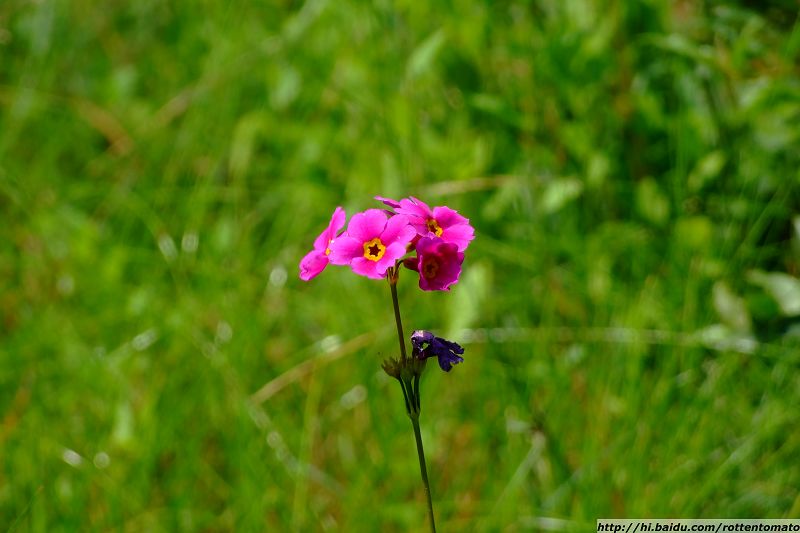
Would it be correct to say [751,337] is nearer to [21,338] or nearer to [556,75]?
[556,75]

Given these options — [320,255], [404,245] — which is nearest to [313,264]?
[320,255]

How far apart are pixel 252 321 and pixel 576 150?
0.86 meters

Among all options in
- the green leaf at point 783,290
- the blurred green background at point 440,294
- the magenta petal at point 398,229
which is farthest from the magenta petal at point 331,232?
the green leaf at point 783,290

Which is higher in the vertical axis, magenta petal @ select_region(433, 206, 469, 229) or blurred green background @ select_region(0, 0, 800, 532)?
blurred green background @ select_region(0, 0, 800, 532)

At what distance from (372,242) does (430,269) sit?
9cm

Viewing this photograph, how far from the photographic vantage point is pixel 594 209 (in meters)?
Result: 2.25

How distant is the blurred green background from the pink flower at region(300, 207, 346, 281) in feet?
1.47

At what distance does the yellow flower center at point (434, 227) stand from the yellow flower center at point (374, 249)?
65 millimetres

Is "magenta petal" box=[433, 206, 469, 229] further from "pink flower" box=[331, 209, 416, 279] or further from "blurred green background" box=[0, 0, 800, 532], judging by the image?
"blurred green background" box=[0, 0, 800, 532]

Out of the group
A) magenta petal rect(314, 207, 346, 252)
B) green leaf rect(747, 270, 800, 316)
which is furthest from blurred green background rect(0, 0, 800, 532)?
magenta petal rect(314, 207, 346, 252)

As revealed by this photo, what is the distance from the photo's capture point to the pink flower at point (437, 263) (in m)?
1.06

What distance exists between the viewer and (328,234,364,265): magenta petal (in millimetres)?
1112

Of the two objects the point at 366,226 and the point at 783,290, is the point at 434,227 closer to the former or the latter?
the point at 366,226

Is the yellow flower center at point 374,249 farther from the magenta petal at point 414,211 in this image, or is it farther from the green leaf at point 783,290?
the green leaf at point 783,290
